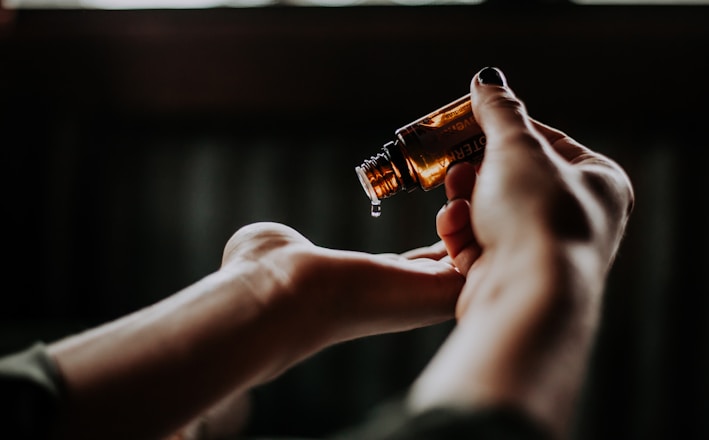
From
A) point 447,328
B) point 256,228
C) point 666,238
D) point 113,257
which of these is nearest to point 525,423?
point 256,228

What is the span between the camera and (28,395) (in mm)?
492

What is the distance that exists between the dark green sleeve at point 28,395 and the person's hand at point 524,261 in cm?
29

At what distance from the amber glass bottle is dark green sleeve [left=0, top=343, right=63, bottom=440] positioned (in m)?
0.42

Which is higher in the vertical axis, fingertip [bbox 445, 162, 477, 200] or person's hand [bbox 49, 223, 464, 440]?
fingertip [bbox 445, 162, 477, 200]

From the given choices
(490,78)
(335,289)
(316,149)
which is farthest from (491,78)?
(316,149)

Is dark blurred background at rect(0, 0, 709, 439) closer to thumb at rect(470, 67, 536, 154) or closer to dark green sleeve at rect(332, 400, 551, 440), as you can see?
thumb at rect(470, 67, 536, 154)

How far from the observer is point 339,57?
1.88m

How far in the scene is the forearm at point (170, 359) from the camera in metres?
0.54

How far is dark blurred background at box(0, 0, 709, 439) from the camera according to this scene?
1796 millimetres

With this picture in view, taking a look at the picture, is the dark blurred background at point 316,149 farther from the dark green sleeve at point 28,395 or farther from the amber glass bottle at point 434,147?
the dark green sleeve at point 28,395

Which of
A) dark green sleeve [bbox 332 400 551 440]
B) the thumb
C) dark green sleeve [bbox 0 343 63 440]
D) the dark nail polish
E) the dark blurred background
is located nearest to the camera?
dark green sleeve [bbox 332 400 551 440]

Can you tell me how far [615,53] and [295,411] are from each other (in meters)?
1.31

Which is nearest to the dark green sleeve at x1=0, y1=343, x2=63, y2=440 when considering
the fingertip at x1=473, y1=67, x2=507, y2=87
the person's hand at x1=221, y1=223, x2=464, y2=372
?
the person's hand at x1=221, y1=223, x2=464, y2=372

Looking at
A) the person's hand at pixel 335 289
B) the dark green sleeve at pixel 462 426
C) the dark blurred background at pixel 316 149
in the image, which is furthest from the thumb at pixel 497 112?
the dark blurred background at pixel 316 149
